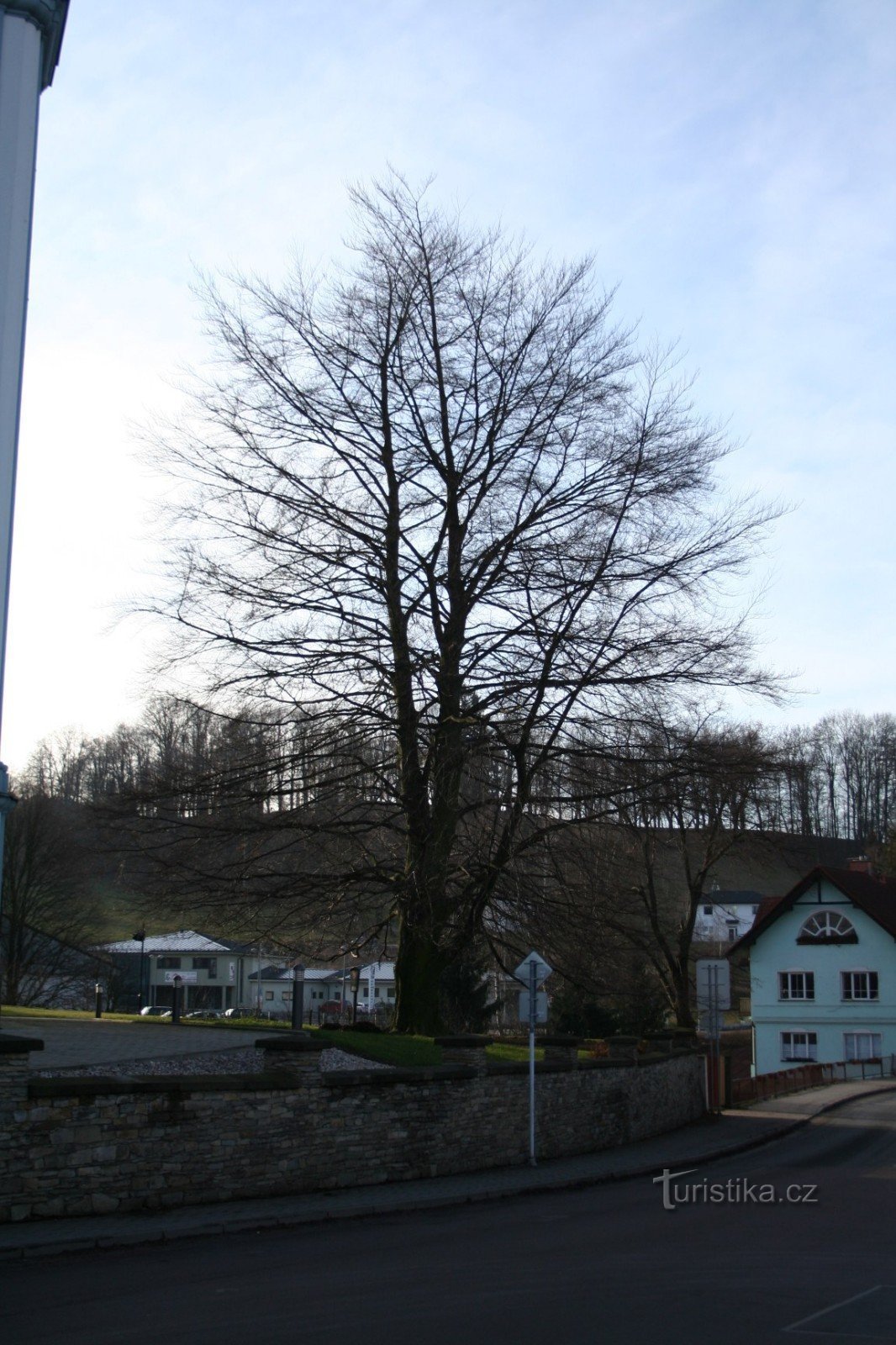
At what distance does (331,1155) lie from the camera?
14992mm

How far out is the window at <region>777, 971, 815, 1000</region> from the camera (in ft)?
176

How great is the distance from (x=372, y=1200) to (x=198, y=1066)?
285 cm

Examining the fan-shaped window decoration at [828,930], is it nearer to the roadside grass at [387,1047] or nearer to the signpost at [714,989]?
the signpost at [714,989]

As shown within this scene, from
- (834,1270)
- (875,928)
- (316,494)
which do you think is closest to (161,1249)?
(834,1270)

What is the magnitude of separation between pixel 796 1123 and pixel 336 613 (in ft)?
57.6

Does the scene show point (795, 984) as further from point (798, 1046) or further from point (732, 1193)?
point (732, 1193)

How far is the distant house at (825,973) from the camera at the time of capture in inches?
2045

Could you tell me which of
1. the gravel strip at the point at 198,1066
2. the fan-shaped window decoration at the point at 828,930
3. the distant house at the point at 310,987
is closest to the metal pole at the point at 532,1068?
the gravel strip at the point at 198,1066

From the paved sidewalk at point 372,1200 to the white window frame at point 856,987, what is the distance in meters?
27.8

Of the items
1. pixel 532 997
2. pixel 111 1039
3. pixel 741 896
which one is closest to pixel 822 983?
pixel 532 997

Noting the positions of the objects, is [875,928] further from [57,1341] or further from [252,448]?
[57,1341]

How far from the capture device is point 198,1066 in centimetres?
1548

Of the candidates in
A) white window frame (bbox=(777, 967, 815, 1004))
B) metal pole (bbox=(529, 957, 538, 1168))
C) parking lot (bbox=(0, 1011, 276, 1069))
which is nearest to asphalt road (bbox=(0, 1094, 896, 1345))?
metal pole (bbox=(529, 957, 538, 1168))

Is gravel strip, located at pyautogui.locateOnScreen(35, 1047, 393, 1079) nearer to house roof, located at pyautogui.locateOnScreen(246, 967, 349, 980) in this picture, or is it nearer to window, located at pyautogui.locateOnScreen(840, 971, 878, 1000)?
window, located at pyautogui.locateOnScreen(840, 971, 878, 1000)
